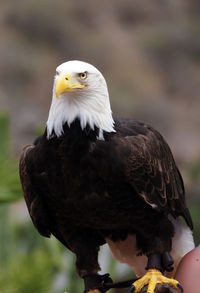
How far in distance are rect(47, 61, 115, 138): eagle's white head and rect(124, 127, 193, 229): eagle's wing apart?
0.17 m

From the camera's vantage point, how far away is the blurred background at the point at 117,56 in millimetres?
12695

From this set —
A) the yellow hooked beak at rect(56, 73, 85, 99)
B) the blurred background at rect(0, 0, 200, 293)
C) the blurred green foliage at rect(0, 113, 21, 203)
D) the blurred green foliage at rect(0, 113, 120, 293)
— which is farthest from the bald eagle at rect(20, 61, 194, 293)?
the blurred background at rect(0, 0, 200, 293)

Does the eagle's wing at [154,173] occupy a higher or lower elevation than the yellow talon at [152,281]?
higher

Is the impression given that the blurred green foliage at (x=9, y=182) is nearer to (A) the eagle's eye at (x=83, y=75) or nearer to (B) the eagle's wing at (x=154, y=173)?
(B) the eagle's wing at (x=154, y=173)

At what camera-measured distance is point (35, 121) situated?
12.2 m

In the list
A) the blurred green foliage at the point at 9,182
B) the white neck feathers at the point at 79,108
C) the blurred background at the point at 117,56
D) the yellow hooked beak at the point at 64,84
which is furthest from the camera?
the blurred background at the point at 117,56

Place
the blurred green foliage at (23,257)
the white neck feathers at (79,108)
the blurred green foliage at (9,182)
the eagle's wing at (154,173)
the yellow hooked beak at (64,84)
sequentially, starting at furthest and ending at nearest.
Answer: the blurred green foliage at (23,257) < the blurred green foliage at (9,182) < the eagle's wing at (154,173) < the white neck feathers at (79,108) < the yellow hooked beak at (64,84)

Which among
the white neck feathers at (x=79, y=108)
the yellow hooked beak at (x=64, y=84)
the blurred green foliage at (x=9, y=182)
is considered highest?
the yellow hooked beak at (x=64, y=84)

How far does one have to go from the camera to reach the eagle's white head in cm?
230

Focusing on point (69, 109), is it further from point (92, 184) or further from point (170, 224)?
point (170, 224)

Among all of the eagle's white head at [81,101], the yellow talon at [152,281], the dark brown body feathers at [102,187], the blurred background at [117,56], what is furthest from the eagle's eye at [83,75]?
the blurred background at [117,56]

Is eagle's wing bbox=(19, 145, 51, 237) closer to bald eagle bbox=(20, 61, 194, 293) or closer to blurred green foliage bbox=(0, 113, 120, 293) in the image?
bald eagle bbox=(20, 61, 194, 293)

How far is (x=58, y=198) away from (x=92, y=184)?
15 centimetres

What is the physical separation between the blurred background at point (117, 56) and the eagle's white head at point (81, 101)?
890cm
